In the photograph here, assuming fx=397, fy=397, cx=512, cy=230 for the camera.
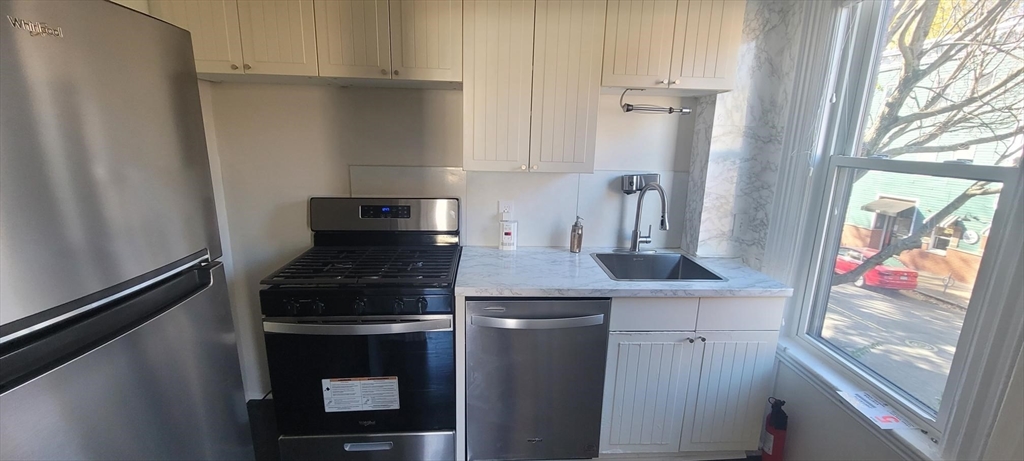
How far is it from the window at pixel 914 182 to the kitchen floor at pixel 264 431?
0.82 m

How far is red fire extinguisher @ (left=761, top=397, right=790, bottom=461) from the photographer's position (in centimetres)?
169

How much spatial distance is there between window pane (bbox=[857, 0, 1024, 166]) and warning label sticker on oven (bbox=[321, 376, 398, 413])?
201 centimetres

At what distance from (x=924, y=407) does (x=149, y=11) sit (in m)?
3.11

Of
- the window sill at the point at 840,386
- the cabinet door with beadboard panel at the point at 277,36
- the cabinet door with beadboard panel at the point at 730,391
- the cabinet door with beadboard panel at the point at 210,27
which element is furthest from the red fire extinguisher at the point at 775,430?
the cabinet door with beadboard panel at the point at 210,27

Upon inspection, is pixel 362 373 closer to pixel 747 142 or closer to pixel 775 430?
pixel 775 430

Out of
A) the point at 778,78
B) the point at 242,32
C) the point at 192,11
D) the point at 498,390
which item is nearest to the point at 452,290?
the point at 498,390

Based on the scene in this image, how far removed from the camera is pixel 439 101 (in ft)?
6.48

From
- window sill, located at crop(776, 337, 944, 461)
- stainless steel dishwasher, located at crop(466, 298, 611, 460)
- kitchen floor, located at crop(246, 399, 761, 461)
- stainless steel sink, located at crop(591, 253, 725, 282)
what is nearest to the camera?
window sill, located at crop(776, 337, 944, 461)

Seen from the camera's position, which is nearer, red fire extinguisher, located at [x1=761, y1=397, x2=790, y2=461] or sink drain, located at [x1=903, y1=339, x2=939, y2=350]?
sink drain, located at [x1=903, y1=339, x2=939, y2=350]

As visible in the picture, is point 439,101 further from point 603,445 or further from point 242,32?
point 603,445

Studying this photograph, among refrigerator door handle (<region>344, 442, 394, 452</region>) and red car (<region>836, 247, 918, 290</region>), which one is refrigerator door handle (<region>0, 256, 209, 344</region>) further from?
red car (<region>836, 247, 918, 290</region>)

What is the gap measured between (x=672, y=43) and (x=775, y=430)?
1.72m

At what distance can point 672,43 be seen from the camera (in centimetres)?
172

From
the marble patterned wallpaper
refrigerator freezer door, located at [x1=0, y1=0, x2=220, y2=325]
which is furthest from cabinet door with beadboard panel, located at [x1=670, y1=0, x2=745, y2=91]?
refrigerator freezer door, located at [x1=0, y1=0, x2=220, y2=325]
